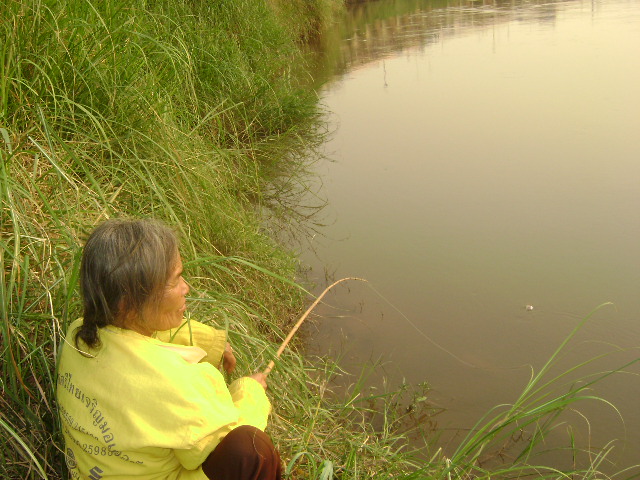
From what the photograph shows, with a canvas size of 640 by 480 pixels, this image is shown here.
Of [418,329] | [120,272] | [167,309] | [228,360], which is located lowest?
[418,329]

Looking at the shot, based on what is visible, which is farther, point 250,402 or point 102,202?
point 102,202

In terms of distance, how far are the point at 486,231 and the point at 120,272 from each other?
2818mm

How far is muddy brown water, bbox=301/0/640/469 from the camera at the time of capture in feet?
9.37

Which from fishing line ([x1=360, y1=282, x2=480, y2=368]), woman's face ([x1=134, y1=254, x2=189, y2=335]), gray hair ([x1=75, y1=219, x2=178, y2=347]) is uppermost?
gray hair ([x1=75, y1=219, x2=178, y2=347])

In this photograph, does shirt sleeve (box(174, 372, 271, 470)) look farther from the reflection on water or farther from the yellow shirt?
the reflection on water

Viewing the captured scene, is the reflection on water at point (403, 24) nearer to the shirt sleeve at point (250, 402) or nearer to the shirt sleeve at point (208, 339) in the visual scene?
the shirt sleeve at point (208, 339)

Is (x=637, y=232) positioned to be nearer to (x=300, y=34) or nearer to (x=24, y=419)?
(x=24, y=419)

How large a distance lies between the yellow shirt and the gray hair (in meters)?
0.04

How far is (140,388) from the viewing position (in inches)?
54.8

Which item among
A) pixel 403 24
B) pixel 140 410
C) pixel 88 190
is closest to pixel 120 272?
pixel 140 410

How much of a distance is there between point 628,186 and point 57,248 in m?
3.44

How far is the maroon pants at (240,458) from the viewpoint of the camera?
56.0 inches

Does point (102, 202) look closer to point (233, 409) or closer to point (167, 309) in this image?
point (167, 309)

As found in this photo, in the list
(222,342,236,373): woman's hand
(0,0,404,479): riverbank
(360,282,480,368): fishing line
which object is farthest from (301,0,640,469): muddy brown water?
(222,342,236,373): woman's hand
